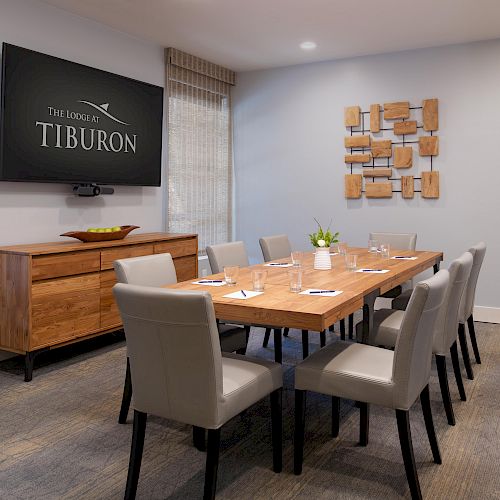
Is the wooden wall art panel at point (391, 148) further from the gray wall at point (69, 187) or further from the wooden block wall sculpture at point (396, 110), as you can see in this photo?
the gray wall at point (69, 187)

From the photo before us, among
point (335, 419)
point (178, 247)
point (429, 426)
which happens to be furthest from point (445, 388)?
point (178, 247)

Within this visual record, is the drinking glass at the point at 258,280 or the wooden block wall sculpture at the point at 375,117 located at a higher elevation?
the wooden block wall sculpture at the point at 375,117

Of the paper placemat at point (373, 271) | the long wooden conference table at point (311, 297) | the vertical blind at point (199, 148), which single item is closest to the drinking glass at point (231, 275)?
the long wooden conference table at point (311, 297)

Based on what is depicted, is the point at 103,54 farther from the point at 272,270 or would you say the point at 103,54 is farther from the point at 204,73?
the point at 272,270

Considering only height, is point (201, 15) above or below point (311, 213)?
Result: above

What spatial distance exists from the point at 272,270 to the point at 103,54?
102 inches

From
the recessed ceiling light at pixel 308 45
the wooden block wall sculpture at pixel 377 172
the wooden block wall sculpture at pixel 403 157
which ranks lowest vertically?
the wooden block wall sculpture at pixel 377 172

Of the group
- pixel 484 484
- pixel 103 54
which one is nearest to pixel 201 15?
pixel 103 54

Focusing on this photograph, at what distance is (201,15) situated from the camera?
4.34 m

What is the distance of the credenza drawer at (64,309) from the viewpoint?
139 inches

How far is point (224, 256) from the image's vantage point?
378 centimetres

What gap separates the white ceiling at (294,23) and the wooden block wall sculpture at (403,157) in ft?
3.14

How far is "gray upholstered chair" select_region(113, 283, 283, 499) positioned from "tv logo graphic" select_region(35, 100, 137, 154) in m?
2.47

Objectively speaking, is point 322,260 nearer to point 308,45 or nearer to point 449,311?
point 449,311
